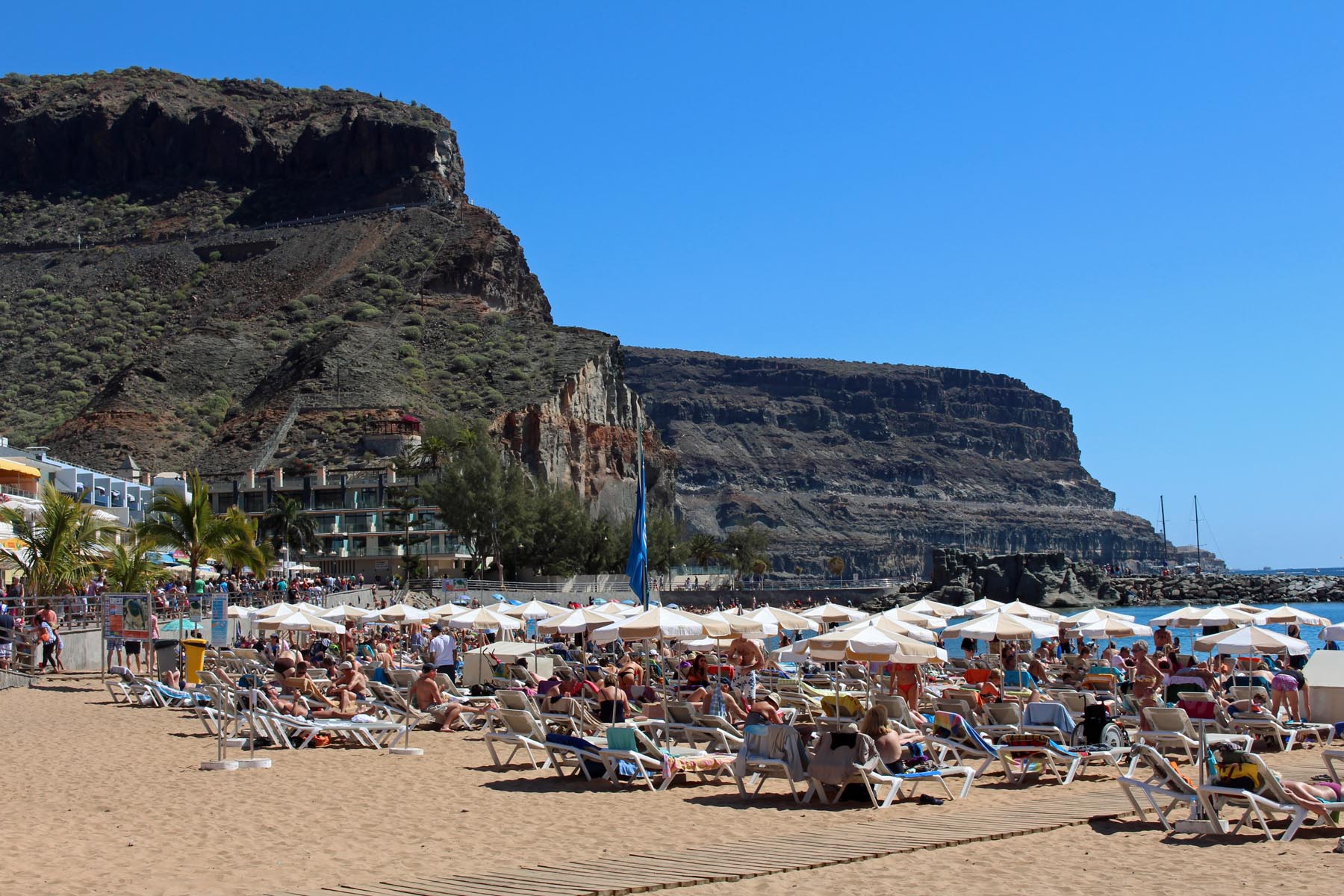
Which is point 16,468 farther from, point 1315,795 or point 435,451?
point 435,451

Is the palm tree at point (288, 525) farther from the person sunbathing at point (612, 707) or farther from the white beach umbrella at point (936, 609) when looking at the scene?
the person sunbathing at point (612, 707)

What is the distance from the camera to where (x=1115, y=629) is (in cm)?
2330

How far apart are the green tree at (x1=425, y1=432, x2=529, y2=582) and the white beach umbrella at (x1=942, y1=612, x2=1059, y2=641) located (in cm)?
4567

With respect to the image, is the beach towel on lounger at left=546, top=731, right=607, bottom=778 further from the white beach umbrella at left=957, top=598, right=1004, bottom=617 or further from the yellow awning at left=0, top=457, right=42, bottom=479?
the yellow awning at left=0, top=457, right=42, bottom=479

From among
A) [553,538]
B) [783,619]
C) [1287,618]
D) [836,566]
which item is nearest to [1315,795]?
[783,619]

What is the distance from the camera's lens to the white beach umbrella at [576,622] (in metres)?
21.5

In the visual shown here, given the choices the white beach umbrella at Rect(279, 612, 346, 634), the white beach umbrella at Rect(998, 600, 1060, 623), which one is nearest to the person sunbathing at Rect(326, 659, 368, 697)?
the white beach umbrella at Rect(279, 612, 346, 634)

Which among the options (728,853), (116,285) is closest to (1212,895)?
(728,853)

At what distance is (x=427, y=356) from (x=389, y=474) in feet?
71.5

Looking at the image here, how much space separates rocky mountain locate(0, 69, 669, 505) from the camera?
86.6 meters

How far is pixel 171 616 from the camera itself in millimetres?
31062

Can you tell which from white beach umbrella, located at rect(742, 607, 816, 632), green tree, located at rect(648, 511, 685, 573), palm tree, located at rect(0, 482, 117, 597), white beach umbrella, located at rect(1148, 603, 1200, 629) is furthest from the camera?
green tree, located at rect(648, 511, 685, 573)

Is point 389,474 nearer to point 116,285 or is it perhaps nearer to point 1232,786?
point 116,285

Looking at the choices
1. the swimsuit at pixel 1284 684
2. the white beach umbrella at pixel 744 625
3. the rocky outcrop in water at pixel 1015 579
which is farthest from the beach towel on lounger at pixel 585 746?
the rocky outcrop in water at pixel 1015 579
